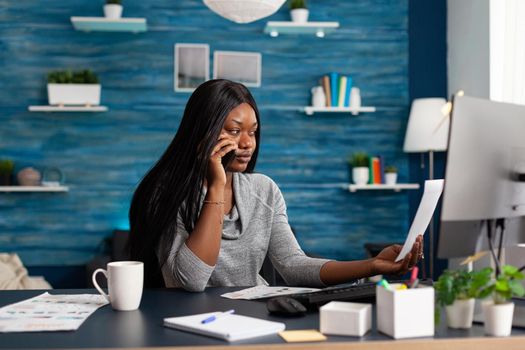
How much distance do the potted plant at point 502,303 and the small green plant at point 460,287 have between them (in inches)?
0.6

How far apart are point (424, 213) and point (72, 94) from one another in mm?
3483

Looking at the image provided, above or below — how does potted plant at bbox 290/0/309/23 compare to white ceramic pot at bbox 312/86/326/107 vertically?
above

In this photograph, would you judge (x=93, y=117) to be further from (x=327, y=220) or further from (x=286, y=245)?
(x=286, y=245)

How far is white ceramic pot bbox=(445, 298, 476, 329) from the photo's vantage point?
3.86 feet

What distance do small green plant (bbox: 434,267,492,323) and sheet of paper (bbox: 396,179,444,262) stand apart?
24 cm

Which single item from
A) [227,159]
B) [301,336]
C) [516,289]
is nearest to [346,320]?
[301,336]

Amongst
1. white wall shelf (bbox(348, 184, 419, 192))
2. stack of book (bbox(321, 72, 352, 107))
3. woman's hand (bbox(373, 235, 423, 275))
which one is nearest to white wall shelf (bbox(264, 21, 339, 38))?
stack of book (bbox(321, 72, 352, 107))

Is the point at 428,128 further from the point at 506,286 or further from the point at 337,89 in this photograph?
the point at 506,286

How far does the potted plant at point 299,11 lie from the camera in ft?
15.1

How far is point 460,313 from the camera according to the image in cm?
118

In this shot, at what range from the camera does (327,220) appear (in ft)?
15.9

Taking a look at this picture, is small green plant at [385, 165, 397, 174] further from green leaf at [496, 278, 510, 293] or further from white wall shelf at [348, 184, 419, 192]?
green leaf at [496, 278, 510, 293]

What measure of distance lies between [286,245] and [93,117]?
2.95 meters

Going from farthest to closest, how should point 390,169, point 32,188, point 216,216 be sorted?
point 390,169
point 32,188
point 216,216
